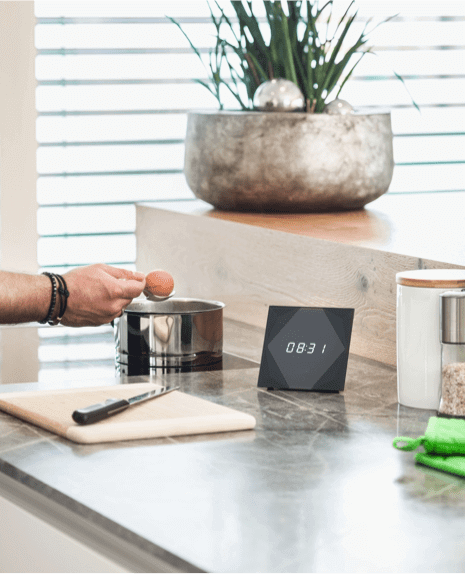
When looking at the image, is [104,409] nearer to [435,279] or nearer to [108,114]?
[435,279]

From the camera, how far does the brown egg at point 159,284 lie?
5.35 feet

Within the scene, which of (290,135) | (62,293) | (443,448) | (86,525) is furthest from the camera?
(290,135)

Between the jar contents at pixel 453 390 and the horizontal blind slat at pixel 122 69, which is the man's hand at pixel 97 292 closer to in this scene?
the jar contents at pixel 453 390

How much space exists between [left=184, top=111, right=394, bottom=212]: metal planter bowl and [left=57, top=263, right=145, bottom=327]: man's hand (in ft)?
2.41

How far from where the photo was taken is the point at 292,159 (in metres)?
2.17

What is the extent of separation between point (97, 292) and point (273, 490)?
589 mm

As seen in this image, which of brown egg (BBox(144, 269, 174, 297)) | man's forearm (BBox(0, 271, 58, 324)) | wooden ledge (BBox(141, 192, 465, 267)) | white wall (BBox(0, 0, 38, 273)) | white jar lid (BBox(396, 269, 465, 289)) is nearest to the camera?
white jar lid (BBox(396, 269, 465, 289))

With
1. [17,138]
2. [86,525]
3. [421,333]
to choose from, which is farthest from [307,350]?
[17,138]

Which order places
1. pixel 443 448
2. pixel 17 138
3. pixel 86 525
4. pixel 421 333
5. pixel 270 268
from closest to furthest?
pixel 86 525 < pixel 443 448 < pixel 421 333 < pixel 270 268 < pixel 17 138

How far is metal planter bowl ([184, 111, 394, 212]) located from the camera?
2170 mm

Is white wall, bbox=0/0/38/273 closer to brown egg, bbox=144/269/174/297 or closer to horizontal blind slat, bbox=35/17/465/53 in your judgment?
horizontal blind slat, bbox=35/17/465/53

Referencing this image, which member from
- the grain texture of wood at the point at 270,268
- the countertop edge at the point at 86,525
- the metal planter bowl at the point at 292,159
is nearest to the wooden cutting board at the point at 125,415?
the countertop edge at the point at 86,525

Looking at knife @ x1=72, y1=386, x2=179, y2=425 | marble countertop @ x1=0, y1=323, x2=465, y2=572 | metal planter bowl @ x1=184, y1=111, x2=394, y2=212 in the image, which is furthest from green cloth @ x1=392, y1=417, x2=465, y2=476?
metal planter bowl @ x1=184, y1=111, x2=394, y2=212

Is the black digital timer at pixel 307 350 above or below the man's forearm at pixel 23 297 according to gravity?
below
